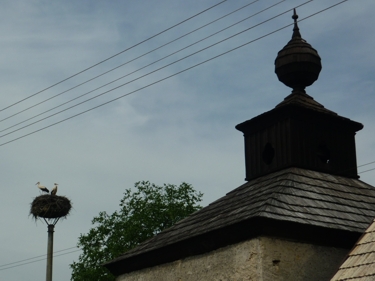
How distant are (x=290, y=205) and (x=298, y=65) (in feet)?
12.8

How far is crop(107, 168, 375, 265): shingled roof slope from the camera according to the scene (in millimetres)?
13123

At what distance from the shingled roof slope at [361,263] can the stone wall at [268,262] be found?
2.12 meters

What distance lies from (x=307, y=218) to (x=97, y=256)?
1372cm

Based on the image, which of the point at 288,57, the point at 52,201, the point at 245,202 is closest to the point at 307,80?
the point at 288,57

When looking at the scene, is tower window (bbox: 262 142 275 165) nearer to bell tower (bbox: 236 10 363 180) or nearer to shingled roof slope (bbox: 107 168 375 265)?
bell tower (bbox: 236 10 363 180)

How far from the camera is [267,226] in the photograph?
41.8ft

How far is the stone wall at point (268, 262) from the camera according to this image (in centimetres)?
Answer: 1266

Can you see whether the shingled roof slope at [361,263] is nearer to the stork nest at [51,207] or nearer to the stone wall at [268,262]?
the stone wall at [268,262]

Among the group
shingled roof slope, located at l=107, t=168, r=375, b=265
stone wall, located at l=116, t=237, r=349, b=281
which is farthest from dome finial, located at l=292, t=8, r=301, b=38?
stone wall, located at l=116, t=237, r=349, b=281

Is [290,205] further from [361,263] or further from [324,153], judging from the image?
[361,263]

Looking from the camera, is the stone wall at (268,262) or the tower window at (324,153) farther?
the tower window at (324,153)

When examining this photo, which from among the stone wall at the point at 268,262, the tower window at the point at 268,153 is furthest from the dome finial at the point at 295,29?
the stone wall at the point at 268,262

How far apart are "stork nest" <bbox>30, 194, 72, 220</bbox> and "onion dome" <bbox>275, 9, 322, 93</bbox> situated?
6879mm

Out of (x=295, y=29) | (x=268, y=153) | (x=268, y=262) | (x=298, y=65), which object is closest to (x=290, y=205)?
(x=268, y=262)
